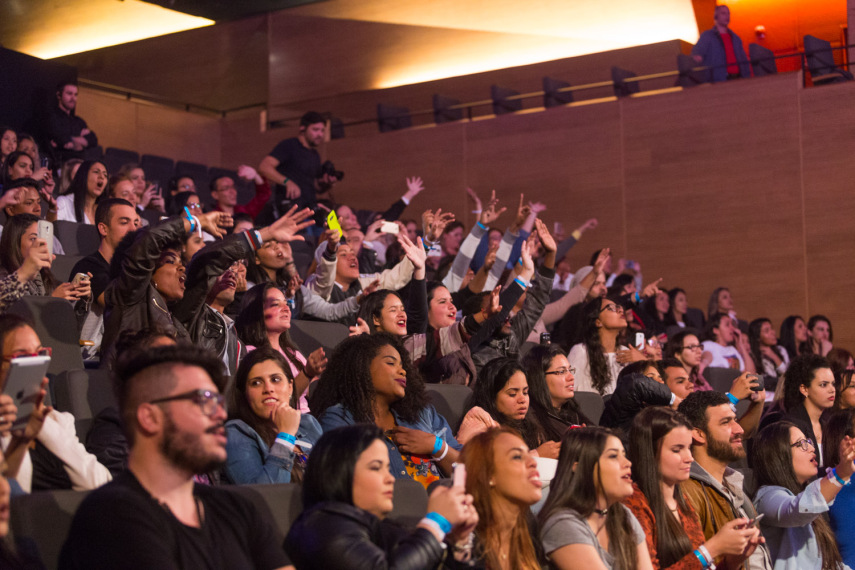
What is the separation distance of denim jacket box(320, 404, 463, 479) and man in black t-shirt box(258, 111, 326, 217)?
2964 millimetres

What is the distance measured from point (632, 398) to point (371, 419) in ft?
3.57

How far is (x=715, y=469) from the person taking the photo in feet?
10.4

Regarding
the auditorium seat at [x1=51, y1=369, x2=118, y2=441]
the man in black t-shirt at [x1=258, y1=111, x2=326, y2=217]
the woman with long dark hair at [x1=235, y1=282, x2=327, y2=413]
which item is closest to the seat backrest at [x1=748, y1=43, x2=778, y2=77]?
the man in black t-shirt at [x1=258, y1=111, x2=326, y2=217]

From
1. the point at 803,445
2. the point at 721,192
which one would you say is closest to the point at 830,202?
the point at 721,192

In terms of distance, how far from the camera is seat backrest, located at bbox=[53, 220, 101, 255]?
438 cm

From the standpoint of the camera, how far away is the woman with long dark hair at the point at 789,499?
3.15 m

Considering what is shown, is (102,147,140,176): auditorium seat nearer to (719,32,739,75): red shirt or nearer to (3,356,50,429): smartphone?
(719,32,739,75): red shirt

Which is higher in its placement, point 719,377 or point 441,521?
point 441,521

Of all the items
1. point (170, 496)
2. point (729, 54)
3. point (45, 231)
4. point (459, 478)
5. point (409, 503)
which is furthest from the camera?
point (729, 54)

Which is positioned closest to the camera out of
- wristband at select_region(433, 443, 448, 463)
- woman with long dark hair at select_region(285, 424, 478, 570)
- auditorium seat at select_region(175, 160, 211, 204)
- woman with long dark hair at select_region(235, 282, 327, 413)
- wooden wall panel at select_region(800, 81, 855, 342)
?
woman with long dark hair at select_region(285, 424, 478, 570)


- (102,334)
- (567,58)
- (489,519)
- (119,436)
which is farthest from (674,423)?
(567,58)

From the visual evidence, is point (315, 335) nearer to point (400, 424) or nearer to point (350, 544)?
point (400, 424)

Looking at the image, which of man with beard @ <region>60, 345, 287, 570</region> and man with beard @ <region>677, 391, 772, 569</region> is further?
man with beard @ <region>677, 391, 772, 569</region>

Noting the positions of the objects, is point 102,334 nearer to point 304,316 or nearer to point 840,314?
point 304,316
